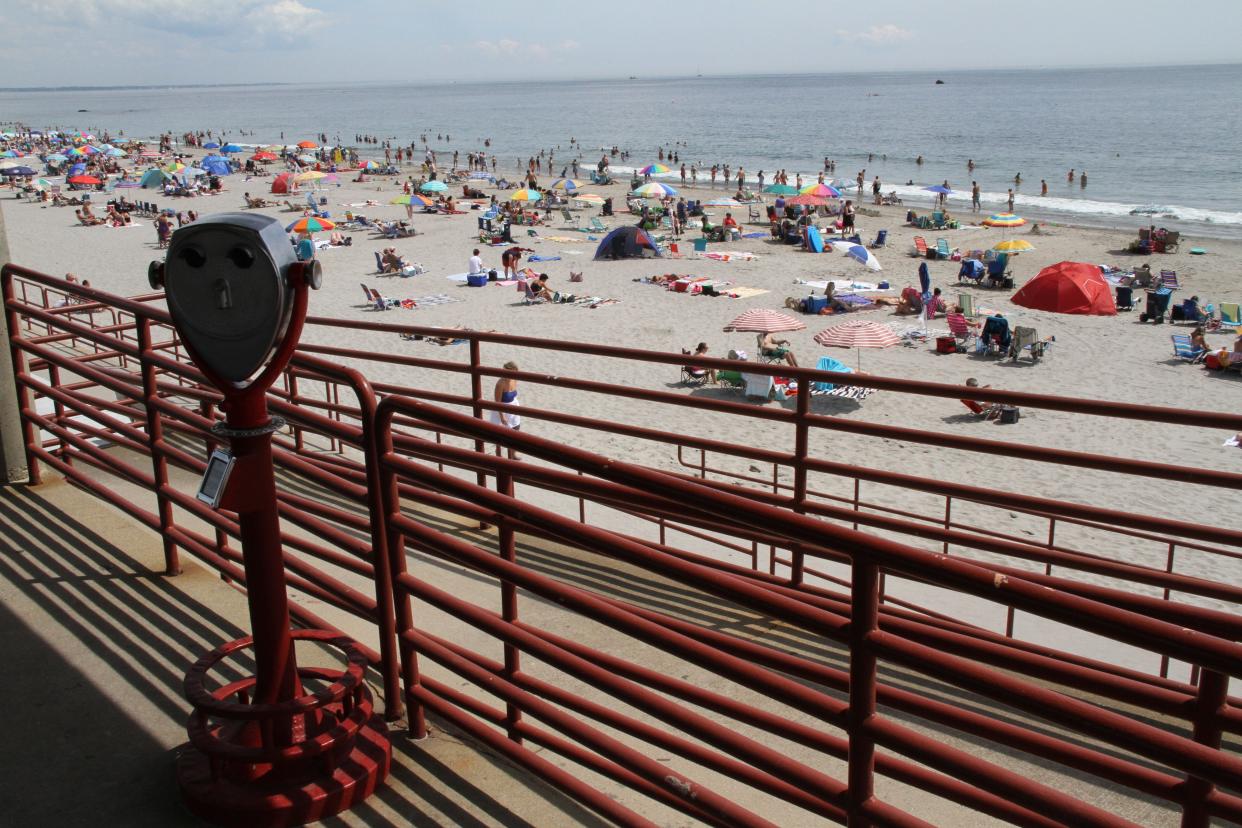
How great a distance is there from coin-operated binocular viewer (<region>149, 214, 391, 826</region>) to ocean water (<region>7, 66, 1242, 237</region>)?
4851cm

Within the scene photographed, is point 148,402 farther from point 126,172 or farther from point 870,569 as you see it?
point 126,172

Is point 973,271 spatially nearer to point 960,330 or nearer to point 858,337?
point 960,330

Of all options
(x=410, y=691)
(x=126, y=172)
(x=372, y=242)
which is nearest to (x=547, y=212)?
(x=372, y=242)

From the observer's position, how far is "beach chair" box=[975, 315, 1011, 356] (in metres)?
22.2

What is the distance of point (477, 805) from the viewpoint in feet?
9.73

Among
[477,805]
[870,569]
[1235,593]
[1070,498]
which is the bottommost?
[1070,498]

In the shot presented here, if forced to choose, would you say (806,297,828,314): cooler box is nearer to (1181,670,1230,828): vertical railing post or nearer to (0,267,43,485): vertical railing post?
(0,267,43,485): vertical railing post

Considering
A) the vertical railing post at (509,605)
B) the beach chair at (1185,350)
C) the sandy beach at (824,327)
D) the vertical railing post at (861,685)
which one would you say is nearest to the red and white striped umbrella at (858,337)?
the sandy beach at (824,327)

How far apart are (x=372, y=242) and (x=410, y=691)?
37249 millimetres

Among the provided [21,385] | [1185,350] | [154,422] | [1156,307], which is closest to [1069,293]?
[1185,350]

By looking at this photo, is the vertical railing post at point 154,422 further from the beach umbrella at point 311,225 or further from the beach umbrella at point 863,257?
the beach umbrella at point 311,225

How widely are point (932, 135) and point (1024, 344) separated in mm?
90988

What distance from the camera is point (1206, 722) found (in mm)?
1666

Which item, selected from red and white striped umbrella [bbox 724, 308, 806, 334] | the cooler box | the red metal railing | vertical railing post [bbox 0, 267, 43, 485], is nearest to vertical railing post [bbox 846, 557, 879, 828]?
the red metal railing
